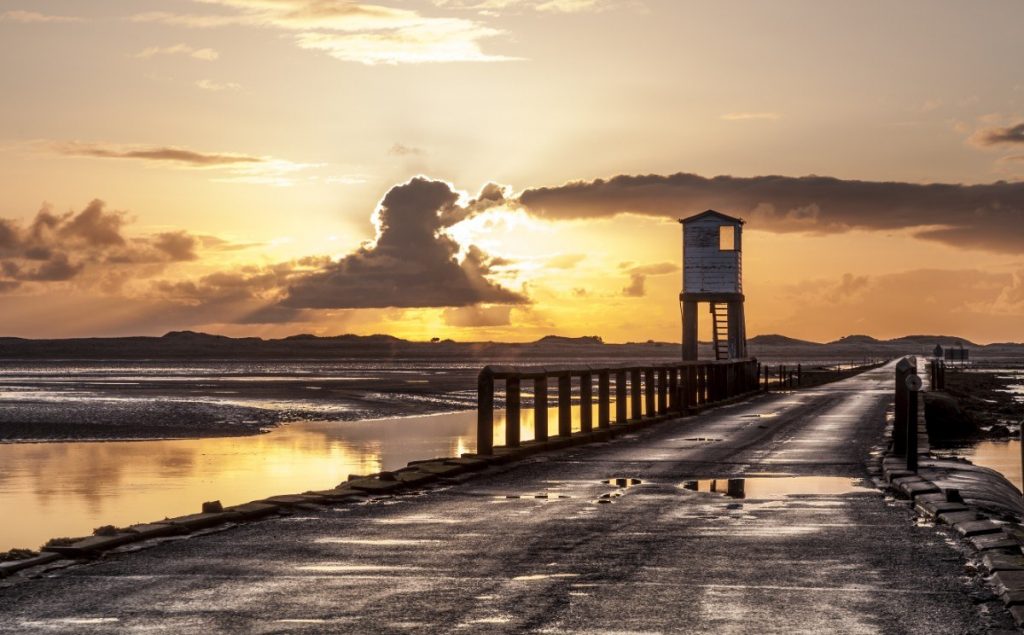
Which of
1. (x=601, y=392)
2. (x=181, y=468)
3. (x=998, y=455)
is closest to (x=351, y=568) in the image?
(x=601, y=392)

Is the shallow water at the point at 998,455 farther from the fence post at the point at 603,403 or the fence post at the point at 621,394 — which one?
the fence post at the point at 603,403

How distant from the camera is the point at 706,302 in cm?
4897

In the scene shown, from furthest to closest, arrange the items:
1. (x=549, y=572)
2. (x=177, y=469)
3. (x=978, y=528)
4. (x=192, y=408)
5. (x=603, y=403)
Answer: (x=192, y=408), (x=177, y=469), (x=603, y=403), (x=978, y=528), (x=549, y=572)

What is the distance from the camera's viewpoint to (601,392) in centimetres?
2359

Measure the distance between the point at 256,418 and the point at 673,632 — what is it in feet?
115

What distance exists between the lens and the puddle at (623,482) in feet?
45.5

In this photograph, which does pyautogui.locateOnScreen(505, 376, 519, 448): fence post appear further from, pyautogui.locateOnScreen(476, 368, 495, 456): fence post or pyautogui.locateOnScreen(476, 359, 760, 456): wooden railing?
pyautogui.locateOnScreen(476, 368, 495, 456): fence post

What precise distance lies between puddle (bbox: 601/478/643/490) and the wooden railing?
2.65 metres

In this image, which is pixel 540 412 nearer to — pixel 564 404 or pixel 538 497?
pixel 564 404

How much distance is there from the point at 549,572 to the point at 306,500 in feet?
14.6

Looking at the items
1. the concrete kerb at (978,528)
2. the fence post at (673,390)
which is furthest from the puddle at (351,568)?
the fence post at (673,390)

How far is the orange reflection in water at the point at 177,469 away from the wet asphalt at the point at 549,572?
6.41 m

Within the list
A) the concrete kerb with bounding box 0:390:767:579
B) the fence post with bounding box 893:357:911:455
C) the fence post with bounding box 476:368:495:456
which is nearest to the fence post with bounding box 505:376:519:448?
the concrete kerb with bounding box 0:390:767:579

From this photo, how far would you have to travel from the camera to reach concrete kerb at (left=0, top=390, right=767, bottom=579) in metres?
8.96
